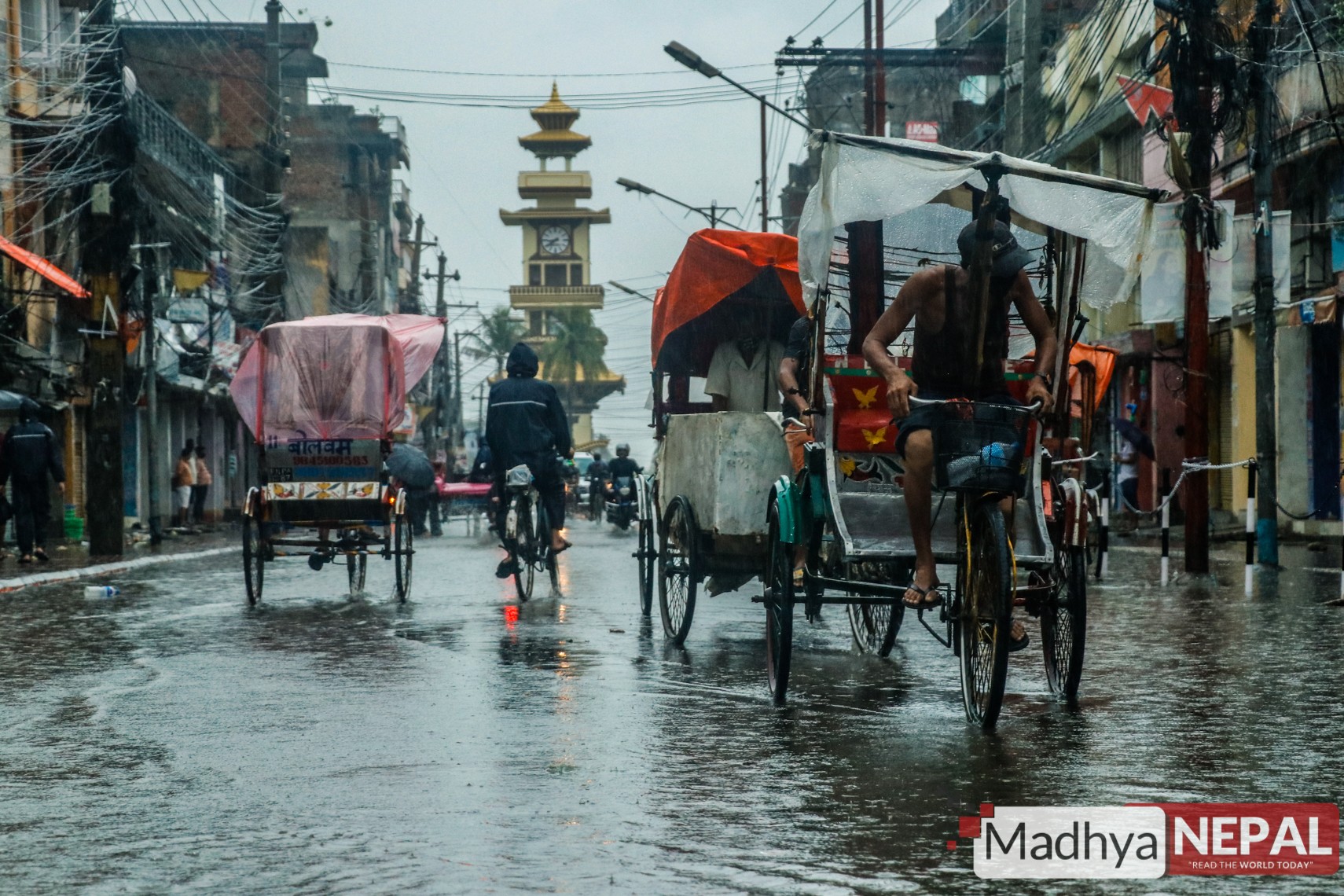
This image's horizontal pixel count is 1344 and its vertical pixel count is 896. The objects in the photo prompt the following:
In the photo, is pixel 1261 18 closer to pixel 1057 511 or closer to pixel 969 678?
pixel 1057 511

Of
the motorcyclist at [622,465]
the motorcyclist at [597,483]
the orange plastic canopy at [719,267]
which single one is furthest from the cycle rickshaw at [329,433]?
the motorcyclist at [597,483]

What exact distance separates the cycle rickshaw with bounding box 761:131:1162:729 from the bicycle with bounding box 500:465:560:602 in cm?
582

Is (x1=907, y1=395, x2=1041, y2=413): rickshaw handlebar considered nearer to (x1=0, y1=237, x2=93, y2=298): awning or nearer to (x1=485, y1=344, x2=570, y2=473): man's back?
(x1=485, y1=344, x2=570, y2=473): man's back

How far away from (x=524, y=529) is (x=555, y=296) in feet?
379

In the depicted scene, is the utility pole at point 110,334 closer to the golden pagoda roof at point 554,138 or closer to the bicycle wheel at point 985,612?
the bicycle wheel at point 985,612

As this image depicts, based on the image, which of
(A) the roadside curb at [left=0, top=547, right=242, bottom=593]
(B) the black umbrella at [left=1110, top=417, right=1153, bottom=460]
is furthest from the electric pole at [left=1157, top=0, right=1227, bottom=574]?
(A) the roadside curb at [left=0, top=547, right=242, bottom=593]

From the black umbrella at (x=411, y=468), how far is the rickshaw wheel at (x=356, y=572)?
1201 centimetres

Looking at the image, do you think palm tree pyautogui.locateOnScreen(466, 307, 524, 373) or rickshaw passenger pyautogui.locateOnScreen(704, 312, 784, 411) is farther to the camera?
palm tree pyautogui.locateOnScreen(466, 307, 524, 373)

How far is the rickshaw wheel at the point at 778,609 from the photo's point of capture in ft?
24.9

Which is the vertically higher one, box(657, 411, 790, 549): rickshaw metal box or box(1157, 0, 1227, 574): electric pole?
box(1157, 0, 1227, 574): electric pole

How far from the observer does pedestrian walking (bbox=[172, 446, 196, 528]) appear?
38.3 m

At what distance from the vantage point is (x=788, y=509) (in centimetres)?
779

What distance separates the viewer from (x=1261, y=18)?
62.0ft

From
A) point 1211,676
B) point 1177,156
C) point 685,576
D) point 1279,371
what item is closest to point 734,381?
point 685,576
